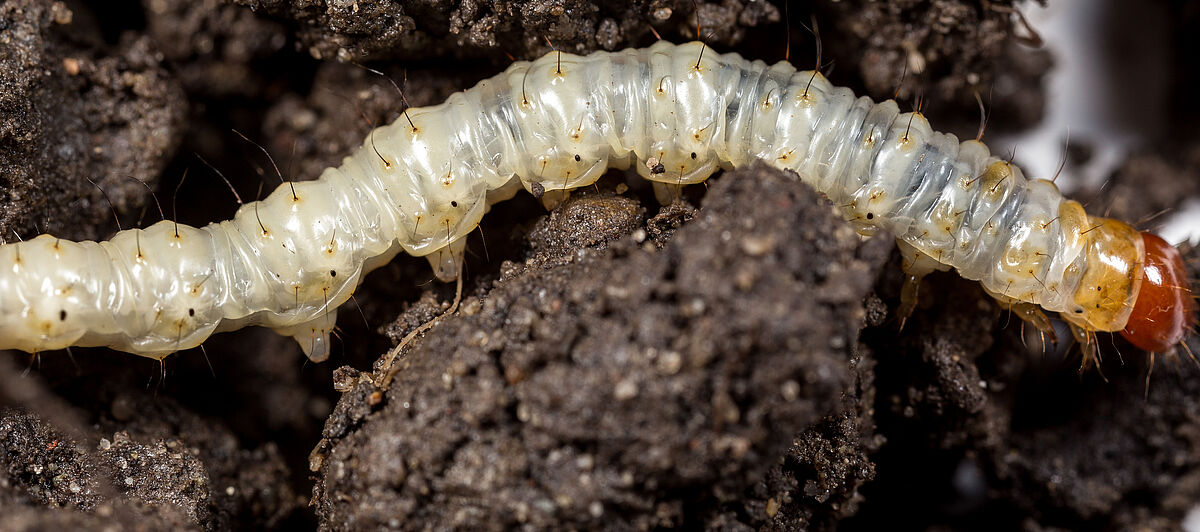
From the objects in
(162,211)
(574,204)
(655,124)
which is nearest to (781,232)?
(655,124)

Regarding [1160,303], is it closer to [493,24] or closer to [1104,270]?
[1104,270]

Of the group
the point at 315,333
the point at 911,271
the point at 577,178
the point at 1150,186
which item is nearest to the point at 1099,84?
the point at 1150,186

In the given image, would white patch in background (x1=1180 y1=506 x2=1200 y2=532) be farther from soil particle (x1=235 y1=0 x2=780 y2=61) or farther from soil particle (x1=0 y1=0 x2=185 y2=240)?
soil particle (x1=0 y1=0 x2=185 y2=240)

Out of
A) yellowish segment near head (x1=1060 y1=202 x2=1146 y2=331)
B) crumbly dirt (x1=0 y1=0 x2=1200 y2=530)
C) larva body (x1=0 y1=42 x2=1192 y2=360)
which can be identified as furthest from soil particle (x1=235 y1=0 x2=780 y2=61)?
yellowish segment near head (x1=1060 y1=202 x2=1146 y2=331)

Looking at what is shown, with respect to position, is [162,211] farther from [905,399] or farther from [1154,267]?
[1154,267]

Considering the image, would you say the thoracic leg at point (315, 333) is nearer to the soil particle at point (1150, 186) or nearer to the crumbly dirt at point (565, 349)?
the crumbly dirt at point (565, 349)
